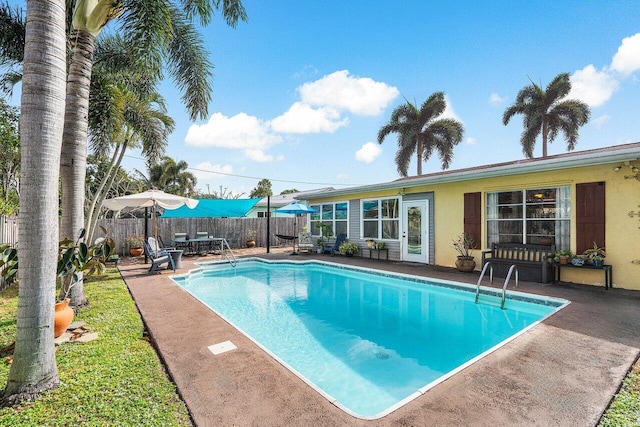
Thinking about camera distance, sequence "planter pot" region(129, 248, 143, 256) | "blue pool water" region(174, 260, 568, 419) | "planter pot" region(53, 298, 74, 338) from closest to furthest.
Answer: "blue pool water" region(174, 260, 568, 419), "planter pot" region(53, 298, 74, 338), "planter pot" region(129, 248, 143, 256)

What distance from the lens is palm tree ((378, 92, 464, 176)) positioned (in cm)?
2338

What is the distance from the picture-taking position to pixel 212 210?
15.4 metres

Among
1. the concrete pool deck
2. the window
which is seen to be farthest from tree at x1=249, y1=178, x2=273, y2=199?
the concrete pool deck

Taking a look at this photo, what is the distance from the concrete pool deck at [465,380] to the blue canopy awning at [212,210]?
1009 cm

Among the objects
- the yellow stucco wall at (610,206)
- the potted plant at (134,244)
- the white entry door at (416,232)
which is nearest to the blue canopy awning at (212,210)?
the potted plant at (134,244)

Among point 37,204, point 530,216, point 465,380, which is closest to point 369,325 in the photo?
point 465,380

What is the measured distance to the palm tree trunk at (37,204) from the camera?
2.99 metres

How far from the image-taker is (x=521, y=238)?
9.22 metres

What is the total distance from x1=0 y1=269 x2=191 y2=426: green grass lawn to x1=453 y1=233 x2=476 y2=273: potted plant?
351 inches

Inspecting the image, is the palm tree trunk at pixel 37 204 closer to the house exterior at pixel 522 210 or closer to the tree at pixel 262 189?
the house exterior at pixel 522 210

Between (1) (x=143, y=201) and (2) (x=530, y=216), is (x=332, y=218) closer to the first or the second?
(1) (x=143, y=201)

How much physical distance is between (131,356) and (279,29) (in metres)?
11.2

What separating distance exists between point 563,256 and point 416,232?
484 centimetres

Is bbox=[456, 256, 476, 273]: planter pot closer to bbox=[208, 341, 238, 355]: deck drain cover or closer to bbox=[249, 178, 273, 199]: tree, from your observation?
bbox=[208, 341, 238, 355]: deck drain cover
